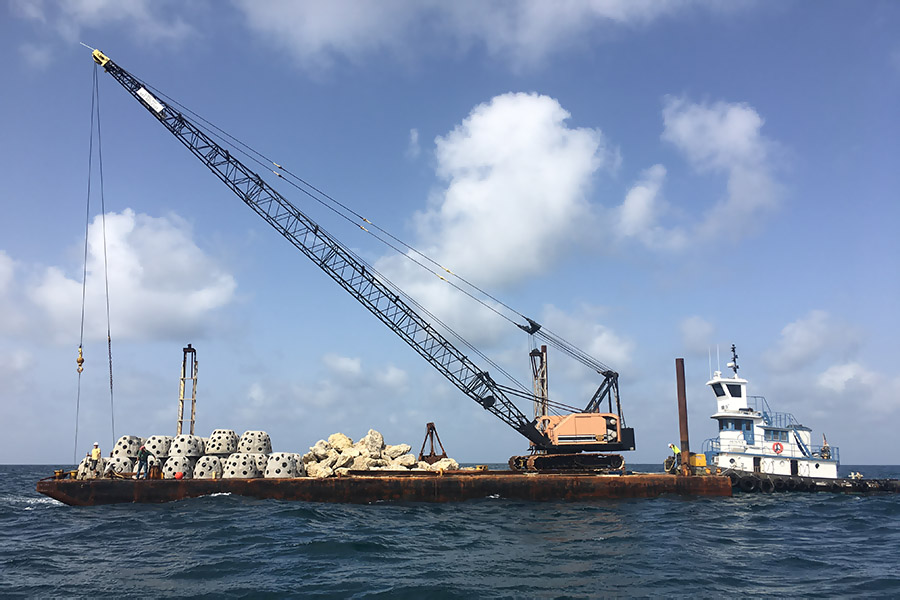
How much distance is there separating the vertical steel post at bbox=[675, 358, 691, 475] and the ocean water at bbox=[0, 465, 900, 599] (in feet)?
23.9

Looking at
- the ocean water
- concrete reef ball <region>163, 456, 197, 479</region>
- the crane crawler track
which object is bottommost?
the ocean water

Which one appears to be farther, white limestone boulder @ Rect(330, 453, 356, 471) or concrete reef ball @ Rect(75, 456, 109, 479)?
white limestone boulder @ Rect(330, 453, 356, 471)

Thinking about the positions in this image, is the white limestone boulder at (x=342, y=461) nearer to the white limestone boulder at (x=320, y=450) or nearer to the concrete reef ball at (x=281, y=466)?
the white limestone boulder at (x=320, y=450)

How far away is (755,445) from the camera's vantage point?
139ft

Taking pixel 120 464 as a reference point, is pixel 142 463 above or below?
above

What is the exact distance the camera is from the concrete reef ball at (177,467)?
31156 millimetres

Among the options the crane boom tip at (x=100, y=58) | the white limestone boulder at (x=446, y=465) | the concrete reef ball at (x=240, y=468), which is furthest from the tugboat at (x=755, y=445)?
the crane boom tip at (x=100, y=58)

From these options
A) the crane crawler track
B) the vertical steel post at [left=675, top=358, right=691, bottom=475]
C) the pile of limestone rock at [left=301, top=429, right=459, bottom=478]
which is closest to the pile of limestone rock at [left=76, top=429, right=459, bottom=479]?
the pile of limestone rock at [left=301, top=429, right=459, bottom=478]

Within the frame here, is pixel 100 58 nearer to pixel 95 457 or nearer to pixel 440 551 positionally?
pixel 95 457

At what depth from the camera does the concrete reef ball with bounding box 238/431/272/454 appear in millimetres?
33156

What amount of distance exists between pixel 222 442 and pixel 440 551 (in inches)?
748

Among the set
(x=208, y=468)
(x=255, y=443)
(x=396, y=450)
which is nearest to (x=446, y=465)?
(x=396, y=450)

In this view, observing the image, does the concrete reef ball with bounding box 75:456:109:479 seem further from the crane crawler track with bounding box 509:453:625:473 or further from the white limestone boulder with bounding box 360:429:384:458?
the crane crawler track with bounding box 509:453:625:473

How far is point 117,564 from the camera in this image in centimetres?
1688
